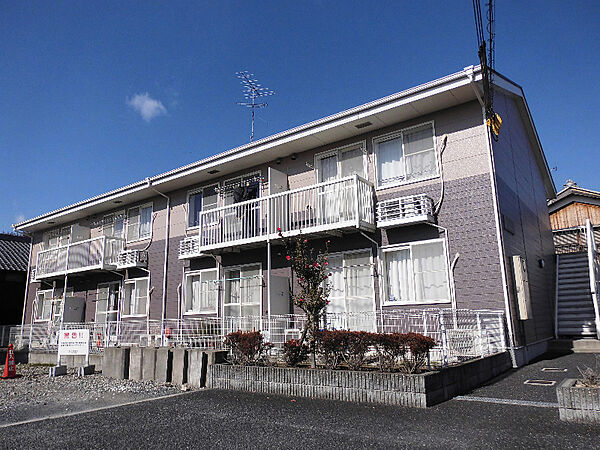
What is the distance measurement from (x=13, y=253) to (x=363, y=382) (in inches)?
1028

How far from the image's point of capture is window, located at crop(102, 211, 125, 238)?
18188 mm

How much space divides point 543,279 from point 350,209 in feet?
24.3

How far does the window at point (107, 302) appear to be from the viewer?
56.8 ft

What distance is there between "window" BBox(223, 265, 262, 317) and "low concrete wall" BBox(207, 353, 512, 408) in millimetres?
4656

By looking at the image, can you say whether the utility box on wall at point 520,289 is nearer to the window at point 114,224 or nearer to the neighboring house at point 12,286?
the window at point 114,224

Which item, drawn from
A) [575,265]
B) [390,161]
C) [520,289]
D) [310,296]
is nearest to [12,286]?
[310,296]

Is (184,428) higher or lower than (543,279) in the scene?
lower

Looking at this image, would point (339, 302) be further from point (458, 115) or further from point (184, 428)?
point (184, 428)

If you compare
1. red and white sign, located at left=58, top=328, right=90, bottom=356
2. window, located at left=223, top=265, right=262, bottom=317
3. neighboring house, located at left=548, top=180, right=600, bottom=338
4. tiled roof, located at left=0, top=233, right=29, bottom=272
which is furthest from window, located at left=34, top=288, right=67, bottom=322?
neighboring house, located at left=548, top=180, right=600, bottom=338

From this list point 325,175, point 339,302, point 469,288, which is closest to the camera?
point 469,288

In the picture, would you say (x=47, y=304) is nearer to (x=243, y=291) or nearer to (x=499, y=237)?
(x=243, y=291)

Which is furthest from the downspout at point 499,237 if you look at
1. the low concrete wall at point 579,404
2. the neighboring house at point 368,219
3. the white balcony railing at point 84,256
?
the white balcony railing at point 84,256

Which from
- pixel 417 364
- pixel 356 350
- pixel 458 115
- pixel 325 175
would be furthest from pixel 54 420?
pixel 458 115

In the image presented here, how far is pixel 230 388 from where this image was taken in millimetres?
8070
